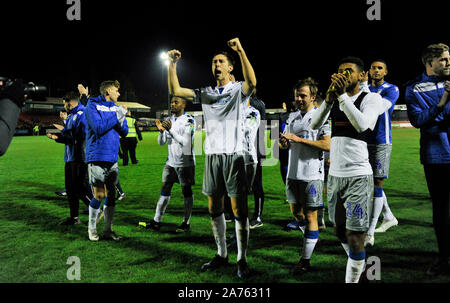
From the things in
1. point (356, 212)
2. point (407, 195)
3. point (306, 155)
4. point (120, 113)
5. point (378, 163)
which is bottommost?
point (407, 195)

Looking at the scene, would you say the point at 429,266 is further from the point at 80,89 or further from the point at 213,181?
the point at 80,89

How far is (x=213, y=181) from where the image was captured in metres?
3.49

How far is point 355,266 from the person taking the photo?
2.78m

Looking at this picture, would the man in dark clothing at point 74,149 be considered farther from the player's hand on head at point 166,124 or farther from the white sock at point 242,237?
the white sock at point 242,237

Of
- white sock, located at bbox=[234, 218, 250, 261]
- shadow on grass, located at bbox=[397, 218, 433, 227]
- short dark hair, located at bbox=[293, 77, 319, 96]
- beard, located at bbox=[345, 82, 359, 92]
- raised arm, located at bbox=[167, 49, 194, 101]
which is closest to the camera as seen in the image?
beard, located at bbox=[345, 82, 359, 92]

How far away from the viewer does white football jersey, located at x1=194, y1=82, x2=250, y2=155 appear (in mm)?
3436

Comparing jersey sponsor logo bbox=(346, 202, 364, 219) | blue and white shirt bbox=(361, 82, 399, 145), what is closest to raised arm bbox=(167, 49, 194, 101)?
jersey sponsor logo bbox=(346, 202, 364, 219)

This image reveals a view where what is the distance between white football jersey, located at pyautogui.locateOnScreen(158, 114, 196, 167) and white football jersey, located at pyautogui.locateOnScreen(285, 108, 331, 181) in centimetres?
194

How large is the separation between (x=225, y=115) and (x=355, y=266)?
6.81 ft

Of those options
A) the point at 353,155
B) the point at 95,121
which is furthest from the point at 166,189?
the point at 353,155

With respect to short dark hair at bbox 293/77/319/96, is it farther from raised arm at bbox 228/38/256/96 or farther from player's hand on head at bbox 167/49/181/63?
player's hand on head at bbox 167/49/181/63

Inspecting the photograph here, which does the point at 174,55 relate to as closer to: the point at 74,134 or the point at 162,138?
the point at 162,138

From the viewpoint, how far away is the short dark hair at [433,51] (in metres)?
3.22
